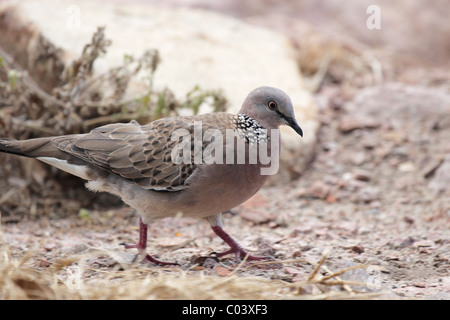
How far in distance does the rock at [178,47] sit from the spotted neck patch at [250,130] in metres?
2.18

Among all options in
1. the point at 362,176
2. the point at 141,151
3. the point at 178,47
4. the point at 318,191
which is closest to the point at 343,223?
the point at 318,191

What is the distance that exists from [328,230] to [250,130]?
154 centimetres

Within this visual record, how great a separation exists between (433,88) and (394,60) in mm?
1745

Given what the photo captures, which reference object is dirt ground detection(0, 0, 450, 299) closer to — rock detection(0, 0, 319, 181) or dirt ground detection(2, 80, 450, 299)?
dirt ground detection(2, 80, 450, 299)

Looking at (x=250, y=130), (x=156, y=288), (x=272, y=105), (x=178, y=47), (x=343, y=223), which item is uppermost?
(x=178, y=47)

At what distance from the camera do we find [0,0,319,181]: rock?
6.58m

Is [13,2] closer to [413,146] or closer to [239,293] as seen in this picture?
[413,146]

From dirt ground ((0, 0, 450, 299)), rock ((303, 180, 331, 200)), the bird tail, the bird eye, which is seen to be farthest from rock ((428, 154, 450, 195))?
the bird tail

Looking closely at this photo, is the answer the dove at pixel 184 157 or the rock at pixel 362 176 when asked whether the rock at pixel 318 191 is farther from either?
the dove at pixel 184 157

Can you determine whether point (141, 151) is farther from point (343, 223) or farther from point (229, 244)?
point (343, 223)

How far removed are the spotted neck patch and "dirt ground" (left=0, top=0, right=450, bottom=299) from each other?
85 centimetres

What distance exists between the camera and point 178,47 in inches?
290

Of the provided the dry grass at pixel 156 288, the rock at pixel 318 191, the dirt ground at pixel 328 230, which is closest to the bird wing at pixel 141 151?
the dirt ground at pixel 328 230

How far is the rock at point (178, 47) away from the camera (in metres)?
6.58
